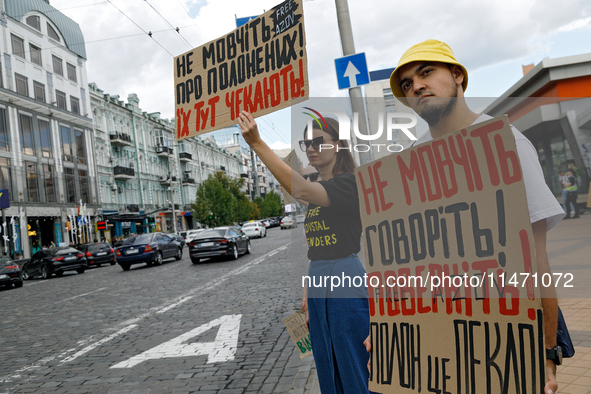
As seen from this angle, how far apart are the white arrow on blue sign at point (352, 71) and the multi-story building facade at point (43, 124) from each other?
1196 inches

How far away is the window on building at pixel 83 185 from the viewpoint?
41688mm

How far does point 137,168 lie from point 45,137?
51.7ft

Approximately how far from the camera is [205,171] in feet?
257

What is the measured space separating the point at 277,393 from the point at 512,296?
2.93 meters

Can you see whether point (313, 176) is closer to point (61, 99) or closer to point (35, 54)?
point (35, 54)

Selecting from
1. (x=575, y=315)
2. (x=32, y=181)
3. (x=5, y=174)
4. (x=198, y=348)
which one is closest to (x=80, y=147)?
(x=32, y=181)

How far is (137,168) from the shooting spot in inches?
2114

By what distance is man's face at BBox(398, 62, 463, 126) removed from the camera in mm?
1807

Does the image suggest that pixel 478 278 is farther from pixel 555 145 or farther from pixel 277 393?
pixel 277 393

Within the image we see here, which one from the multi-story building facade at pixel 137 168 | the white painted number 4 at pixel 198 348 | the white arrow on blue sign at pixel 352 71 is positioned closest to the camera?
the white painted number 4 at pixel 198 348

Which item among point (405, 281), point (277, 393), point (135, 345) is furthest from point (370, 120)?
point (135, 345)

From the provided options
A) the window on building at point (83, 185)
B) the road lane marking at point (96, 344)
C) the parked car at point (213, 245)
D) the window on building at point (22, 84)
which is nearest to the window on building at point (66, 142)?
the window on building at point (83, 185)

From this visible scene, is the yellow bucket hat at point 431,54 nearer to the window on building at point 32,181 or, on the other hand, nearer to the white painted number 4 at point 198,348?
the white painted number 4 at point 198,348

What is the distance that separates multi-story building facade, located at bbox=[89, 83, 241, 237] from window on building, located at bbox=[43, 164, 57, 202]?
8.18 meters
